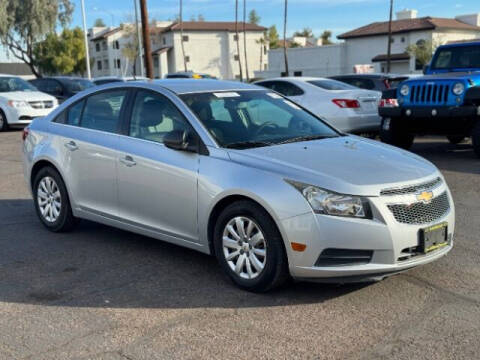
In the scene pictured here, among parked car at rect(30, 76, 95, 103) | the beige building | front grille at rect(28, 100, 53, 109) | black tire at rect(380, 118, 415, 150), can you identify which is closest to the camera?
black tire at rect(380, 118, 415, 150)

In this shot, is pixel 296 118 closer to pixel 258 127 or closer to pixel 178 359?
pixel 258 127

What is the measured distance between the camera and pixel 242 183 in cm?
448

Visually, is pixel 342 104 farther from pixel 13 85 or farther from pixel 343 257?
pixel 13 85

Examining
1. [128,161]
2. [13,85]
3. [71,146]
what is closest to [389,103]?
[71,146]

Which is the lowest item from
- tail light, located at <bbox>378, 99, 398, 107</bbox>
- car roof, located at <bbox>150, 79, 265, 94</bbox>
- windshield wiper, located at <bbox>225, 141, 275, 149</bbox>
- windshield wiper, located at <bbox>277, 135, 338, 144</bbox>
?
tail light, located at <bbox>378, 99, 398, 107</bbox>

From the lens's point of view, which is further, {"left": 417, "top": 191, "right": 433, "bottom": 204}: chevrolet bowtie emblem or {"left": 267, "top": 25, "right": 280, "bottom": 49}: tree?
{"left": 267, "top": 25, "right": 280, "bottom": 49}: tree

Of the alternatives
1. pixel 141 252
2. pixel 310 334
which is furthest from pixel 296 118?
pixel 310 334

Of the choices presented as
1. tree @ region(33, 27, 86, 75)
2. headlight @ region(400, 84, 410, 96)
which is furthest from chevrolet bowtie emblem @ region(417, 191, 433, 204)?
tree @ region(33, 27, 86, 75)

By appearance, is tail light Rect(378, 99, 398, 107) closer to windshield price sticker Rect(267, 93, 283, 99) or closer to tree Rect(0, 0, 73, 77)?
windshield price sticker Rect(267, 93, 283, 99)

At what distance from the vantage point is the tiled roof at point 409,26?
59562 millimetres

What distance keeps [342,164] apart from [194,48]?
78.9m

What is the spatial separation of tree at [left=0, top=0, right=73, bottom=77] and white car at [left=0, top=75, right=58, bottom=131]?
1377 inches

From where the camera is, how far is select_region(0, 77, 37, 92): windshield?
18.4 meters

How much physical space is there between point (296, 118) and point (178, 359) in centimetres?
291
